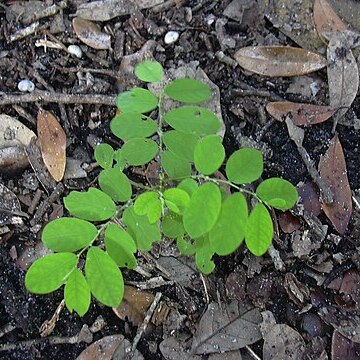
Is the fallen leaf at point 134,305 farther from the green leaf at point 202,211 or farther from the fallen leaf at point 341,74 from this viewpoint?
the fallen leaf at point 341,74

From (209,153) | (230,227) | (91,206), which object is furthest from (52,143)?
(230,227)

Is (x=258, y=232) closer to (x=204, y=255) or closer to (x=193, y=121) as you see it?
(x=204, y=255)

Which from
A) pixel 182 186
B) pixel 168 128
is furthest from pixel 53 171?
pixel 182 186

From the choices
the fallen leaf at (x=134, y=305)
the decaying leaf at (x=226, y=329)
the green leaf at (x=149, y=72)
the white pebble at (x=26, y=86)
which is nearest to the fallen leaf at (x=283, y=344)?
the decaying leaf at (x=226, y=329)

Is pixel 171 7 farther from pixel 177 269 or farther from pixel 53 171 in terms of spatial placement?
pixel 177 269

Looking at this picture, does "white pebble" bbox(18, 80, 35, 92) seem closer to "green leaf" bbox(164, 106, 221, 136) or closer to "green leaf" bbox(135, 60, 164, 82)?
"green leaf" bbox(135, 60, 164, 82)
